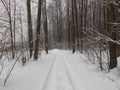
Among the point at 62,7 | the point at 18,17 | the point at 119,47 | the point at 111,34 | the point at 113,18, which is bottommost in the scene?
the point at 119,47

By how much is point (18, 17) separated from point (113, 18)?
1795cm

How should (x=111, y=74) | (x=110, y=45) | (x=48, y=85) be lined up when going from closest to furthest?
1. (x=48, y=85)
2. (x=111, y=74)
3. (x=110, y=45)

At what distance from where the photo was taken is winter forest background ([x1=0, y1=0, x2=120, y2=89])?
22.0ft

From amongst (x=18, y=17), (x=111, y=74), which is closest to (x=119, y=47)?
(x=111, y=74)

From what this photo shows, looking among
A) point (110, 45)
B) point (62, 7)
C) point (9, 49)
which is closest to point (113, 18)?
point (110, 45)

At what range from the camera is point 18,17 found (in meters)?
23.7

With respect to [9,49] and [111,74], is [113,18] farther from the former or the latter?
[9,49]

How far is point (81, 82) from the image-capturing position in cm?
702

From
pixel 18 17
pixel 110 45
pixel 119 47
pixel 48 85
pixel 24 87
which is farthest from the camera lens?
pixel 18 17

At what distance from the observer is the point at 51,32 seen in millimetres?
64375

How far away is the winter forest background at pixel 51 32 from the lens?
670cm

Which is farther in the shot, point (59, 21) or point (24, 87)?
point (59, 21)

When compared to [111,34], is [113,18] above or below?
above

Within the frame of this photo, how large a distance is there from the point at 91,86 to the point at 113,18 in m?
3.29
